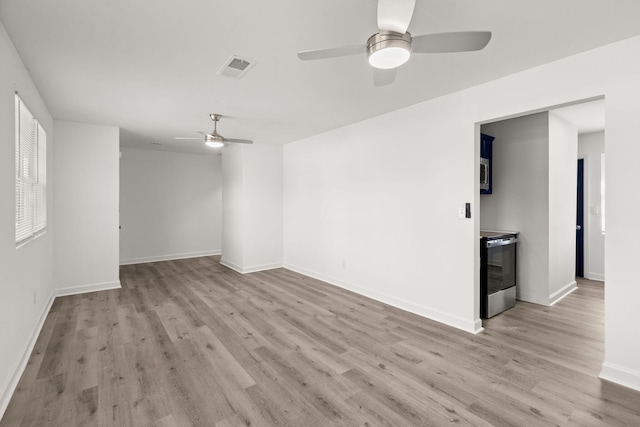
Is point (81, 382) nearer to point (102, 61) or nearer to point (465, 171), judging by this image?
point (102, 61)

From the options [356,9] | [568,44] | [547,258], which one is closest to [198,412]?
[356,9]

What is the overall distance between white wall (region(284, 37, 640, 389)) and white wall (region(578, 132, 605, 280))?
3632 millimetres

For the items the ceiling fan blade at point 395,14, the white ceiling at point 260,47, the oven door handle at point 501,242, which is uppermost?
the white ceiling at point 260,47

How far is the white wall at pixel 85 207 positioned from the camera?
434cm

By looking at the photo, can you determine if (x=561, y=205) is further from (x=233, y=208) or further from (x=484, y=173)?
(x=233, y=208)

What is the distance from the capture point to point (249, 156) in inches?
230

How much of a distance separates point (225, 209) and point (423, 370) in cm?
518

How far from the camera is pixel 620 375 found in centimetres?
223

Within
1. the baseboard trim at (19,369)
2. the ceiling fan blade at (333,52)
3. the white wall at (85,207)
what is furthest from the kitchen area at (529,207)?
the white wall at (85,207)

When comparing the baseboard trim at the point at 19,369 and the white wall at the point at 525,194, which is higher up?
the white wall at the point at 525,194

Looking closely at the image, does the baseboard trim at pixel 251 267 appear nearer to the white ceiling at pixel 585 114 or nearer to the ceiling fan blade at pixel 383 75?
the ceiling fan blade at pixel 383 75

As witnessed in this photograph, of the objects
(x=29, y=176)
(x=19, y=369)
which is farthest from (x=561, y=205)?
(x=29, y=176)

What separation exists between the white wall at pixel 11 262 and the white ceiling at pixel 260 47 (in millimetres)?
202

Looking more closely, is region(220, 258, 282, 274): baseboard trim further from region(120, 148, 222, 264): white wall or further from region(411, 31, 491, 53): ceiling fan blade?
region(411, 31, 491, 53): ceiling fan blade
